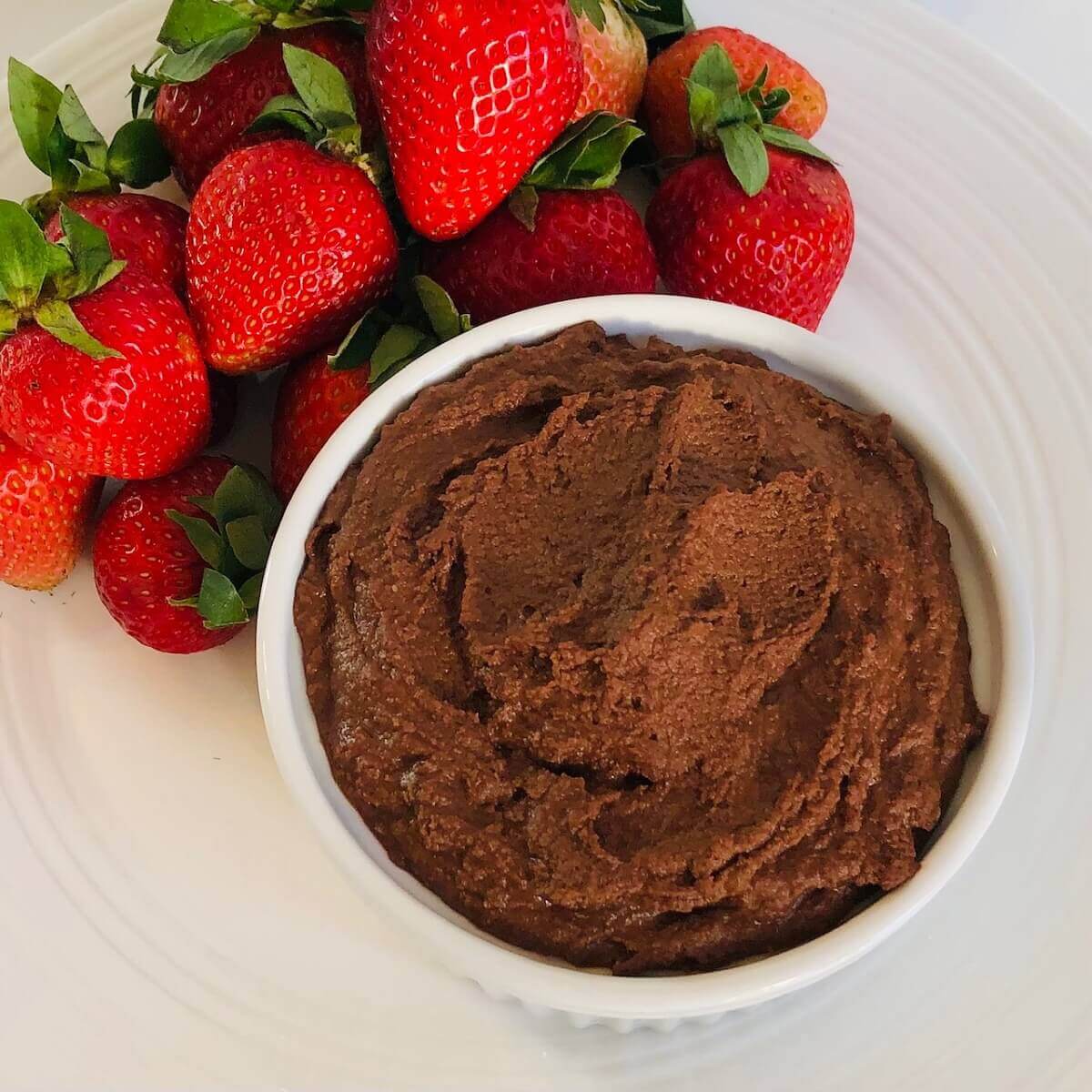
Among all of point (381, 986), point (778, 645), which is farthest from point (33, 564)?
point (778, 645)

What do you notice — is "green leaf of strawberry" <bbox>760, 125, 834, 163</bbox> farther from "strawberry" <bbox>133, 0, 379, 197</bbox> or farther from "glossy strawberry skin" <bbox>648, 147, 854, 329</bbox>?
"strawberry" <bbox>133, 0, 379, 197</bbox>

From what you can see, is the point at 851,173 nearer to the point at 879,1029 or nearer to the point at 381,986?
the point at 879,1029

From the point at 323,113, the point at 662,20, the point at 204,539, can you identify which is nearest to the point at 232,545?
the point at 204,539

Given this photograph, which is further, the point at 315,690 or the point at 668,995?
the point at 315,690

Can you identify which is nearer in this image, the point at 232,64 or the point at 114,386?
the point at 114,386

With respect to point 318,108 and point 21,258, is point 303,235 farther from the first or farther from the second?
point 21,258

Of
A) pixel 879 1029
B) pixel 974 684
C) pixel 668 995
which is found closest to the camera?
pixel 668 995

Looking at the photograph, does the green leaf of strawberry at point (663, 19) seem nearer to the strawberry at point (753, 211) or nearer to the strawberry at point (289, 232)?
the strawberry at point (753, 211)

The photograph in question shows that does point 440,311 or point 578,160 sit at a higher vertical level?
point 578,160
